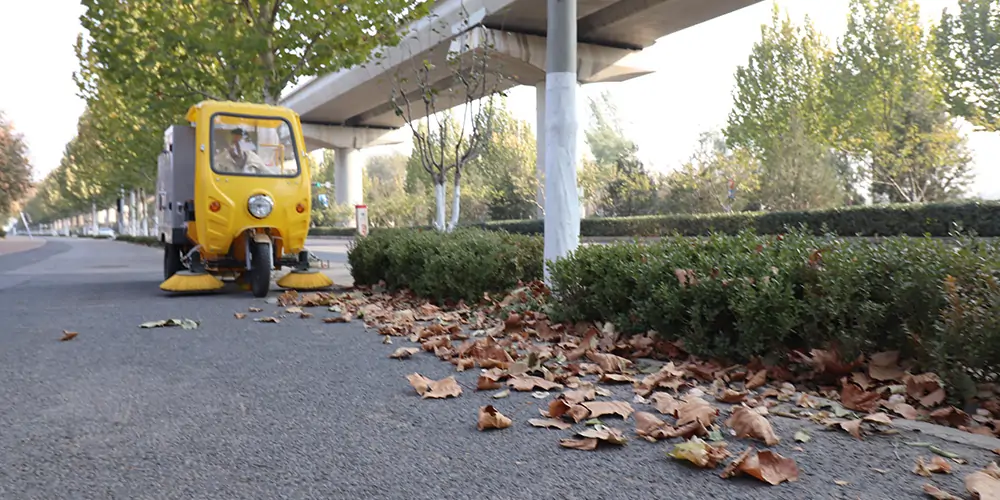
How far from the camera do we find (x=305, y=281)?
34.4 ft

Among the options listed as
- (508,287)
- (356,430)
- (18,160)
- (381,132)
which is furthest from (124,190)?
(356,430)

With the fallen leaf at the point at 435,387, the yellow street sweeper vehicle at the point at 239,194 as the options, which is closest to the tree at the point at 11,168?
the yellow street sweeper vehicle at the point at 239,194

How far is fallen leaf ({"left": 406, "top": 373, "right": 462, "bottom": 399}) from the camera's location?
414 centimetres

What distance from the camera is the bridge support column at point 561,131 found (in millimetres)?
7289

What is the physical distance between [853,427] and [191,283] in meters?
8.70

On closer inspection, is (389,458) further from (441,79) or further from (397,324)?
(441,79)

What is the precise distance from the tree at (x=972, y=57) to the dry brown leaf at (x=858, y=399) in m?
29.6

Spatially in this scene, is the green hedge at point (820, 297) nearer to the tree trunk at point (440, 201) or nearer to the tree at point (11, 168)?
the tree trunk at point (440, 201)

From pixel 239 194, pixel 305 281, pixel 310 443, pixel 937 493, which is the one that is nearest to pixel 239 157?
pixel 239 194

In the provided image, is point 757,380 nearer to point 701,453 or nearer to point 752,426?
point 752,426

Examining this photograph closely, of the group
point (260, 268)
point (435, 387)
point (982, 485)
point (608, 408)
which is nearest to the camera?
point (982, 485)

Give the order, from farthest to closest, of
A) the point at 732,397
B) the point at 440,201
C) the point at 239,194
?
the point at 440,201, the point at 239,194, the point at 732,397

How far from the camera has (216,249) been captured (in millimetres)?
9695

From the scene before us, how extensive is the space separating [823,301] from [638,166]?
3676 centimetres
